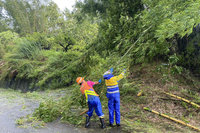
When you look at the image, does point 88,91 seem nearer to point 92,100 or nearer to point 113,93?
point 92,100

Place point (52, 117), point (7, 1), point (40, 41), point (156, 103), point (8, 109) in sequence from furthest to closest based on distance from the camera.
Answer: point (7, 1) < point (40, 41) < point (8, 109) < point (156, 103) < point (52, 117)

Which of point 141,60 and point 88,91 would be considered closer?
point 88,91

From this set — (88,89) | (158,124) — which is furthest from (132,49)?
(158,124)

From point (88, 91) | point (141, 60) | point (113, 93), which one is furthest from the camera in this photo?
point (141, 60)

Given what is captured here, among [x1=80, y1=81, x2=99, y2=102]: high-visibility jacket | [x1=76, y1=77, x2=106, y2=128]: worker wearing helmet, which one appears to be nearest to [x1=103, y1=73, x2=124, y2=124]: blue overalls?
[x1=76, y1=77, x2=106, y2=128]: worker wearing helmet

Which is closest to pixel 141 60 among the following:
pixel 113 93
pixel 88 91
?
pixel 113 93

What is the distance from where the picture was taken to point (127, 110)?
5629mm

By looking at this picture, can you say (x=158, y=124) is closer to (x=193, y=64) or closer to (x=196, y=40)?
(x=193, y=64)

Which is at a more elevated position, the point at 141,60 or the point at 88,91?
the point at 141,60

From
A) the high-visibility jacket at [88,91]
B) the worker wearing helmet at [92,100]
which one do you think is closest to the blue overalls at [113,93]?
the worker wearing helmet at [92,100]

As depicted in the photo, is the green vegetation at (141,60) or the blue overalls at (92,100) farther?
the green vegetation at (141,60)

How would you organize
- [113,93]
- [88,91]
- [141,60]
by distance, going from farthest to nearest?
1. [141,60]
2. [88,91]
3. [113,93]

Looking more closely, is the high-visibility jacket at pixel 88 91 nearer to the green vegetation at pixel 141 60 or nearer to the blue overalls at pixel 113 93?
the blue overalls at pixel 113 93

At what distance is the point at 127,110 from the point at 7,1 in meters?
34.0
